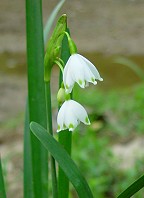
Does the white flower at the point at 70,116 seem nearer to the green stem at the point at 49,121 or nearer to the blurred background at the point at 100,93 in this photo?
the green stem at the point at 49,121

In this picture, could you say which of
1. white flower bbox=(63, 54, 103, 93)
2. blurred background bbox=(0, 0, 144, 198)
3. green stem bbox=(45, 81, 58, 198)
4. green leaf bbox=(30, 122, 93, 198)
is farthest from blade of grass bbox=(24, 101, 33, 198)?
blurred background bbox=(0, 0, 144, 198)

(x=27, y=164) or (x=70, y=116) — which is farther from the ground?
(x=70, y=116)

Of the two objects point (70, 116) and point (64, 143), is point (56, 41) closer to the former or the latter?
point (70, 116)

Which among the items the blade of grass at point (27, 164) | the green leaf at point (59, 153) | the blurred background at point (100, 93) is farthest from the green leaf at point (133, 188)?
the blurred background at point (100, 93)

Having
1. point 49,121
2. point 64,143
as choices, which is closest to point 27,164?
point 64,143

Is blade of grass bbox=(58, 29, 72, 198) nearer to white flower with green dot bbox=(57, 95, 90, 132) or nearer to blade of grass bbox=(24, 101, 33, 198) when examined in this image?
blade of grass bbox=(24, 101, 33, 198)

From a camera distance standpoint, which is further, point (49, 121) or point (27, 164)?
point (27, 164)

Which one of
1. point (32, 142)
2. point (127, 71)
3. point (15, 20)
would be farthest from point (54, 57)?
point (15, 20)
